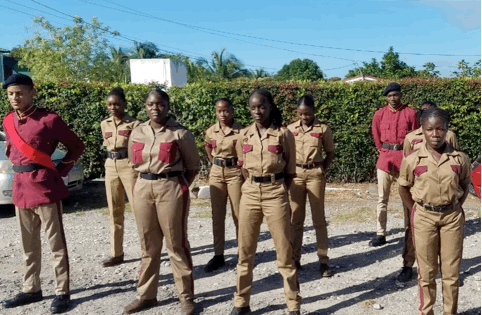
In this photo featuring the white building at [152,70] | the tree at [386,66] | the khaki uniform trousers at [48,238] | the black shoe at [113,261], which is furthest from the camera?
the tree at [386,66]

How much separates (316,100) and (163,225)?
269 inches

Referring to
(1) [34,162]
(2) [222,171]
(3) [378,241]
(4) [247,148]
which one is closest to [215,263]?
(2) [222,171]

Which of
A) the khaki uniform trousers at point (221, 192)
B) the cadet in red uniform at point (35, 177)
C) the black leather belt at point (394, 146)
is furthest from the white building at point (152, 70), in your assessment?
the cadet in red uniform at point (35, 177)

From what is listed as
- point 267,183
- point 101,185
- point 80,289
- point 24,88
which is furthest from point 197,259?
point 101,185

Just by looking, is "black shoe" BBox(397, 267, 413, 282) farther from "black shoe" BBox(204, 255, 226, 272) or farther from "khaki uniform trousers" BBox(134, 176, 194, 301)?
"khaki uniform trousers" BBox(134, 176, 194, 301)

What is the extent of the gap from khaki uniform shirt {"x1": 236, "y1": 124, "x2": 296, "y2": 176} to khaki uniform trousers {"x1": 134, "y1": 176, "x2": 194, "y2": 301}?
62 cm

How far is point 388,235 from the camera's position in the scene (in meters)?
7.25

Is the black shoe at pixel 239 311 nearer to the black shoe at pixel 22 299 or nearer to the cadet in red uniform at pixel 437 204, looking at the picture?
the cadet in red uniform at pixel 437 204

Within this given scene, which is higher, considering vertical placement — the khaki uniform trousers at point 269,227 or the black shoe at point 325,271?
the khaki uniform trousers at point 269,227

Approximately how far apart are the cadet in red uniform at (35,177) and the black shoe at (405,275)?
3.27 metres

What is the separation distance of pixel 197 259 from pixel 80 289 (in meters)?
1.52

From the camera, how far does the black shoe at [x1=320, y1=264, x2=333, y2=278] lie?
5527 mm

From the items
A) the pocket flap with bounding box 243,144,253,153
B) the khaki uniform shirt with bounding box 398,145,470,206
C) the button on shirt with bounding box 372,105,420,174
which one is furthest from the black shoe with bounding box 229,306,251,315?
the button on shirt with bounding box 372,105,420,174

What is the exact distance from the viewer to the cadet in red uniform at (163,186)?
14.3 feet
